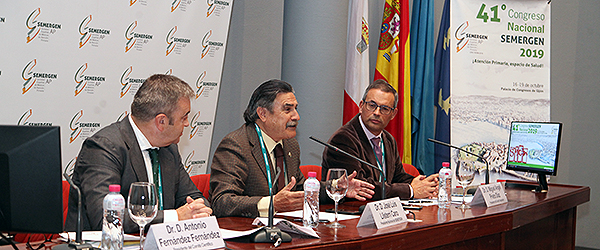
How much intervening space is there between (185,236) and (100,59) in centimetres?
231

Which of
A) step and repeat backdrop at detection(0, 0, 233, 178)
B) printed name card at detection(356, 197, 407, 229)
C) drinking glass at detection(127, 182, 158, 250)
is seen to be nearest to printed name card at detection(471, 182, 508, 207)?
printed name card at detection(356, 197, 407, 229)

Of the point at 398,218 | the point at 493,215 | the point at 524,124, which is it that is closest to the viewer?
the point at 398,218

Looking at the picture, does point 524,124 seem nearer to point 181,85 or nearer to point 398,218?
point 398,218

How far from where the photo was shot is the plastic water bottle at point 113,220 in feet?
4.96

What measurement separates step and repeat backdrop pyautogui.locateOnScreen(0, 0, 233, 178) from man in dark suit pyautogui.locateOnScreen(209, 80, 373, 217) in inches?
50.1

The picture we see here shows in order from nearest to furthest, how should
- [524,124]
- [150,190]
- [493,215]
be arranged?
[150,190], [493,215], [524,124]

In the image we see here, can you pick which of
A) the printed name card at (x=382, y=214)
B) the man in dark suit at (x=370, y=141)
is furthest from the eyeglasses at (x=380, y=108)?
the printed name card at (x=382, y=214)

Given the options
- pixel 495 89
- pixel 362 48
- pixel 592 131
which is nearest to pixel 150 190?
pixel 362 48

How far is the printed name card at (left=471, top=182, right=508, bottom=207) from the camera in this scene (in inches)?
108

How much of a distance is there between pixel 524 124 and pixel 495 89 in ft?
5.20

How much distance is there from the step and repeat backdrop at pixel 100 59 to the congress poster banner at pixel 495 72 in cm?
221

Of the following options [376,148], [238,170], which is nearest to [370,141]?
[376,148]

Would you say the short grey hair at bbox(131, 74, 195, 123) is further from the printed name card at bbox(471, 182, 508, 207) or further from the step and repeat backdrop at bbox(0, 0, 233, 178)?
the printed name card at bbox(471, 182, 508, 207)

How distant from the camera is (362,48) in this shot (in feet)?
16.1
